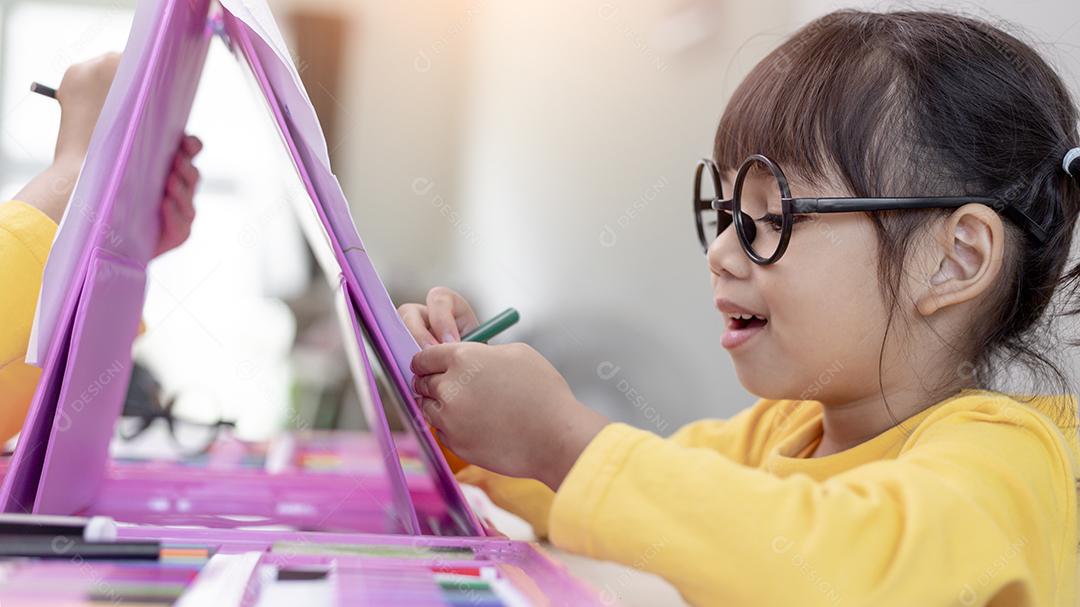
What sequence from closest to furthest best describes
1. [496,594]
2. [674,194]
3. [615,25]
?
1. [496,594]
2. [674,194]
3. [615,25]

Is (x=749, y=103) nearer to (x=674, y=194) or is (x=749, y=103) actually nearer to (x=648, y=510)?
(x=648, y=510)

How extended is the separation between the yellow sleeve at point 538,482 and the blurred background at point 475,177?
85cm

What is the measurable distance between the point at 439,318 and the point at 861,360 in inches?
12.4

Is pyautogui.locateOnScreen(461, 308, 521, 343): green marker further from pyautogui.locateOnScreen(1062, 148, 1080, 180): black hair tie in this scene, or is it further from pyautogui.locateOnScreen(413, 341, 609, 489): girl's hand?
pyautogui.locateOnScreen(1062, 148, 1080, 180): black hair tie

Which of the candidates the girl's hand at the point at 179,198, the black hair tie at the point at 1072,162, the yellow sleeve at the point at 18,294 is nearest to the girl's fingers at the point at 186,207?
the girl's hand at the point at 179,198

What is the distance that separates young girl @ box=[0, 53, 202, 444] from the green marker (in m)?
0.31

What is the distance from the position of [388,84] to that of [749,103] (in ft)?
9.24

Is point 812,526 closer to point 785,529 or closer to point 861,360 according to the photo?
point 785,529

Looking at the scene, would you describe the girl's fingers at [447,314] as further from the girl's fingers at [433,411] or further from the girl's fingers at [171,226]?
the girl's fingers at [171,226]

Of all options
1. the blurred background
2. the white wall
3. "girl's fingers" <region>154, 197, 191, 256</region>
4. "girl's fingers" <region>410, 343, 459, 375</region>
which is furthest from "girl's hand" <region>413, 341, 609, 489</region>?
the white wall

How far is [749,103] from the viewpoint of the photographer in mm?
743

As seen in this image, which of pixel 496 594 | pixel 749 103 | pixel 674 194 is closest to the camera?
pixel 496 594

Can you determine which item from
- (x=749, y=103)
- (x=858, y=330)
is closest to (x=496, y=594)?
(x=858, y=330)

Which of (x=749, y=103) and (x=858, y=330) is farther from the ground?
(x=749, y=103)
